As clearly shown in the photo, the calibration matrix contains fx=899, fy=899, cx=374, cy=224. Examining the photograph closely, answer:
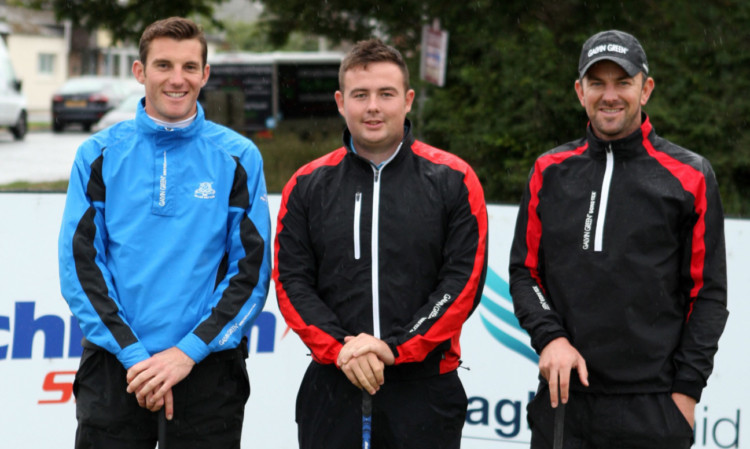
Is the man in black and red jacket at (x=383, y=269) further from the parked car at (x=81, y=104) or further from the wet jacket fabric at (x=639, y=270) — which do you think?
the parked car at (x=81, y=104)

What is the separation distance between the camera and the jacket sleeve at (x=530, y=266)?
10.4 feet

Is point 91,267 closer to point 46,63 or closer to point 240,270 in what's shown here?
point 240,270

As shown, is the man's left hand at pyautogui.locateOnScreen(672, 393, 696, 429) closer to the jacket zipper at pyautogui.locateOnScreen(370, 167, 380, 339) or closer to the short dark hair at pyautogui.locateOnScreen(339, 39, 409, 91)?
the jacket zipper at pyautogui.locateOnScreen(370, 167, 380, 339)

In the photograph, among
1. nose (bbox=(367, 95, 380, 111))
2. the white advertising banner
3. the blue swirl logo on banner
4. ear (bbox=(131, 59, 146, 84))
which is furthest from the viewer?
the blue swirl logo on banner

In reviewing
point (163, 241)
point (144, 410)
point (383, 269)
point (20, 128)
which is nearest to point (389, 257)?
point (383, 269)

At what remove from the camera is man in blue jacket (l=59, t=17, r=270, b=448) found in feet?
10.3

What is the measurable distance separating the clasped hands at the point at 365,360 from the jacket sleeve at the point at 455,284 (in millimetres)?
57

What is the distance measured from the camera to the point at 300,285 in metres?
3.22

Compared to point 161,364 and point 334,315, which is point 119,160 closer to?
point 161,364

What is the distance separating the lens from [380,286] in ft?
10.4

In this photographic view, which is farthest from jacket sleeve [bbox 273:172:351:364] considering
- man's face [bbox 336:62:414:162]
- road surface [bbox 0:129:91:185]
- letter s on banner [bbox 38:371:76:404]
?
road surface [bbox 0:129:91:185]

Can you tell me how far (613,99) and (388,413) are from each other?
4.44 feet

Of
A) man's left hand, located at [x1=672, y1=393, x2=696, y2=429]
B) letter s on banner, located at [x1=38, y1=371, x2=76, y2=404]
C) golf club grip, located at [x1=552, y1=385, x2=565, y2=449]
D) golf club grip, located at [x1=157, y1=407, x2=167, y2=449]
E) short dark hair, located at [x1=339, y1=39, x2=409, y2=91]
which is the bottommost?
letter s on banner, located at [x1=38, y1=371, x2=76, y2=404]

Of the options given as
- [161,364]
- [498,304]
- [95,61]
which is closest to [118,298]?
[161,364]
